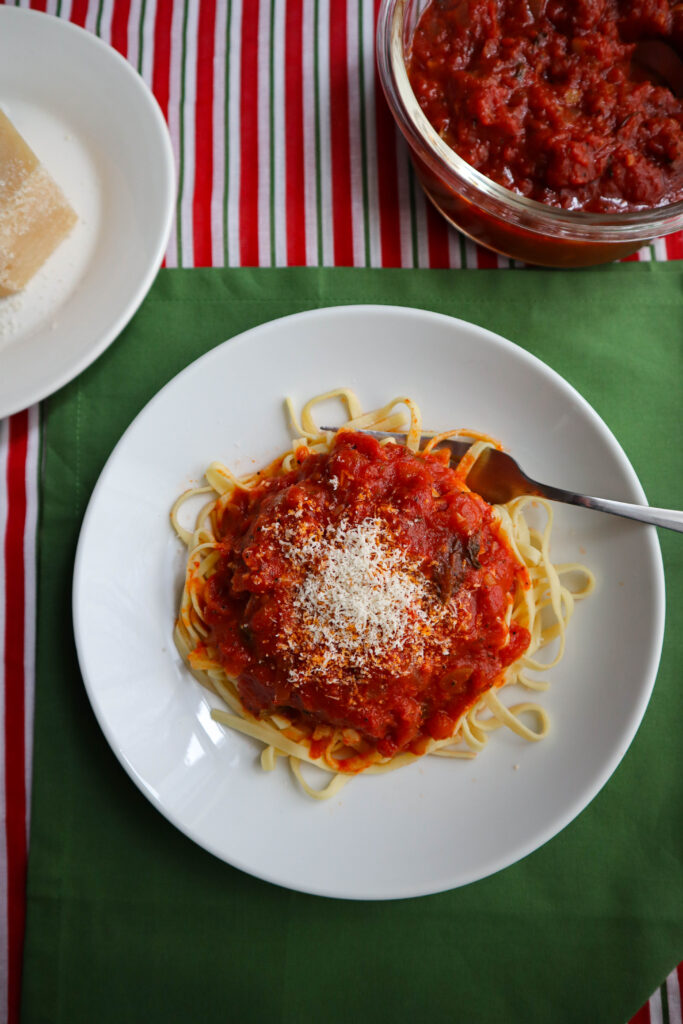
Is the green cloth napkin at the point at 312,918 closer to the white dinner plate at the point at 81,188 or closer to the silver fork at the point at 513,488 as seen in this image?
the silver fork at the point at 513,488

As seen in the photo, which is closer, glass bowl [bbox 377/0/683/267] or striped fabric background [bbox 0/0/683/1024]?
glass bowl [bbox 377/0/683/267]

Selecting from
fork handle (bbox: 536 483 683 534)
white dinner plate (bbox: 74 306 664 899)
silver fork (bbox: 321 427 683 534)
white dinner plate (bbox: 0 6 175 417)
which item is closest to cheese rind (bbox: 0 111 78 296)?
white dinner plate (bbox: 0 6 175 417)

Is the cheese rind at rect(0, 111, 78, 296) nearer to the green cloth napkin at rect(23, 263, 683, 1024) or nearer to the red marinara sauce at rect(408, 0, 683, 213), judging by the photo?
the green cloth napkin at rect(23, 263, 683, 1024)

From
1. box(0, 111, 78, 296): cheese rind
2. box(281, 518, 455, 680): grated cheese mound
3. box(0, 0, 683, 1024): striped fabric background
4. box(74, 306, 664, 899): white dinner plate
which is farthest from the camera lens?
box(0, 0, 683, 1024): striped fabric background

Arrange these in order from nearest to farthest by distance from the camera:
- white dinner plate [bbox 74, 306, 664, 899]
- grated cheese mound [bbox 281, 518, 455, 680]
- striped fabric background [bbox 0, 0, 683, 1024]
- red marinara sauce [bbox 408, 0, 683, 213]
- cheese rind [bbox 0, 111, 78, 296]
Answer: grated cheese mound [bbox 281, 518, 455, 680] → red marinara sauce [bbox 408, 0, 683, 213] → white dinner plate [bbox 74, 306, 664, 899] → cheese rind [bbox 0, 111, 78, 296] → striped fabric background [bbox 0, 0, 683, 1024]

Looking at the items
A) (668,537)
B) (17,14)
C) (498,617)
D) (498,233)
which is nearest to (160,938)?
(498,617)

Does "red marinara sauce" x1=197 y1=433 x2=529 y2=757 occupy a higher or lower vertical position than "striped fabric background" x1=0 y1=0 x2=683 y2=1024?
lower

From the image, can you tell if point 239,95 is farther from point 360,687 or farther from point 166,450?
point 360,687

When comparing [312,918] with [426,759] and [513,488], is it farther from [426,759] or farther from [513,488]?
[513,488]
